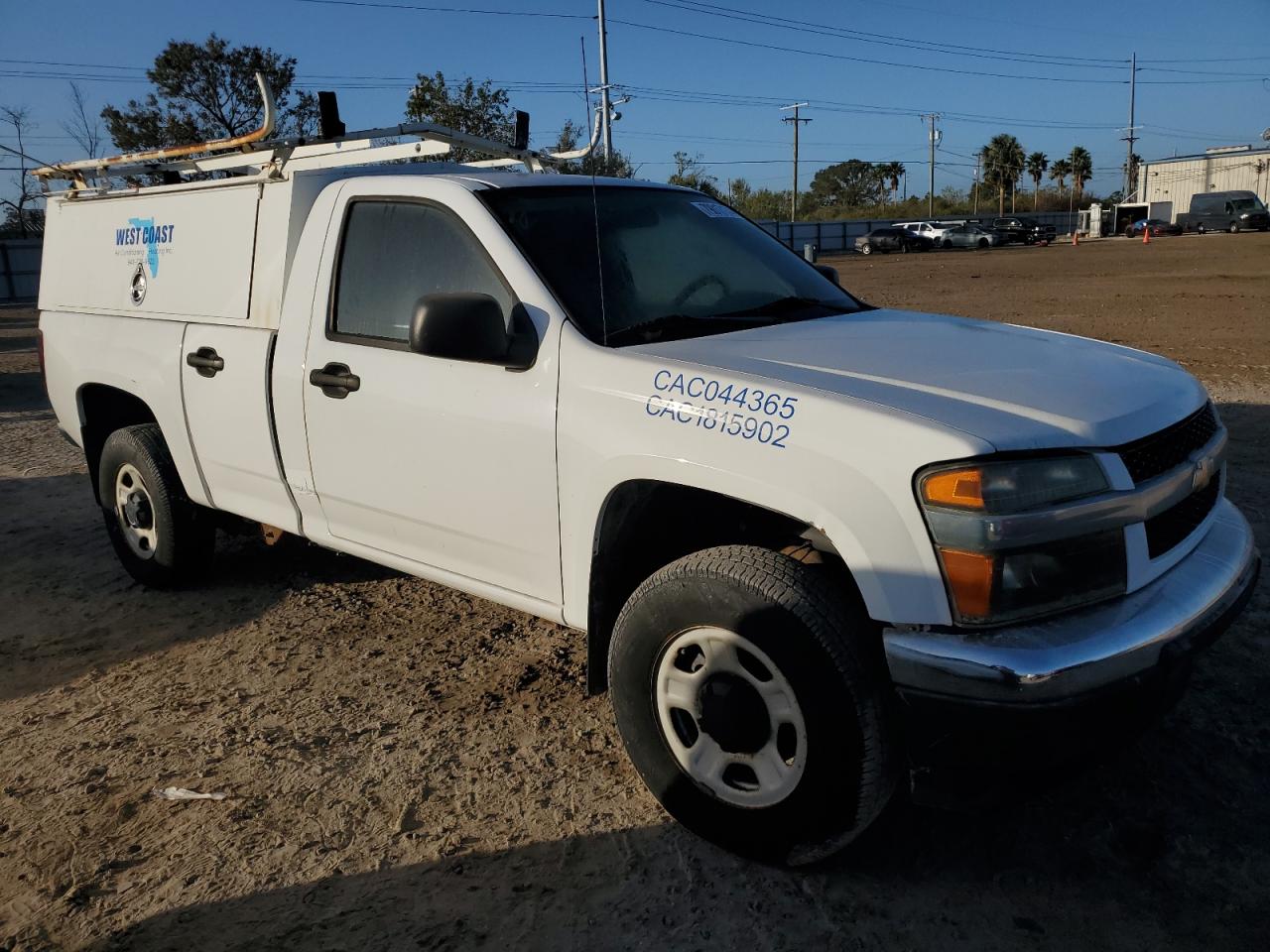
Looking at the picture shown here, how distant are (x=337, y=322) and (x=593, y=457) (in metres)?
1.37

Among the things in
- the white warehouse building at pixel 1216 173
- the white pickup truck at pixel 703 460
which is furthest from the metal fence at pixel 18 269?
the white warehouse building at pixel 1216 173

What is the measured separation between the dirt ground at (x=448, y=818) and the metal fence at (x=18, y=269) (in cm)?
2997

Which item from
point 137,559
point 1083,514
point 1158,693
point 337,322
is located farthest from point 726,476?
point 137,559

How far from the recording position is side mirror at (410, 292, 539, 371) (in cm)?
285

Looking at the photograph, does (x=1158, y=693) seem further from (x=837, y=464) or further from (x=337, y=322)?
(x=337, y=322)

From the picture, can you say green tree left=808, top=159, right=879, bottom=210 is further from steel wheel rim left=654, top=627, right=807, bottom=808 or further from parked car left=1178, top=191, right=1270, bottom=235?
steel wheel rim left=654, top=627, right=807, bottom=808

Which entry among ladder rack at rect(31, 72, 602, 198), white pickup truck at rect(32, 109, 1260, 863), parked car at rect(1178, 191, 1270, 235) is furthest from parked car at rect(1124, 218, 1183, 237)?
white pickup truck at rect(32, 109, 1260, 863)

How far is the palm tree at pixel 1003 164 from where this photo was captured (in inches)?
3307

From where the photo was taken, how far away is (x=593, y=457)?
2.80 meters

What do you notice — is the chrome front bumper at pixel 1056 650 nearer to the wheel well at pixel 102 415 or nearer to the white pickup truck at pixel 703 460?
the white pickup truck at pixel 703 460

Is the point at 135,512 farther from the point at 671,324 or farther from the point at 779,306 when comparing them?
the point at 779,306

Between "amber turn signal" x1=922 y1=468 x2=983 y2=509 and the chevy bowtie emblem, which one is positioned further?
the chevy bowtie emblem

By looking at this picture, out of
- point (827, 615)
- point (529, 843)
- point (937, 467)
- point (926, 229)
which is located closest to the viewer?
point (937, 467)

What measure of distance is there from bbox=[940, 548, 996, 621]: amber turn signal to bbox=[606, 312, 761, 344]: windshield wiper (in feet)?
3.91
